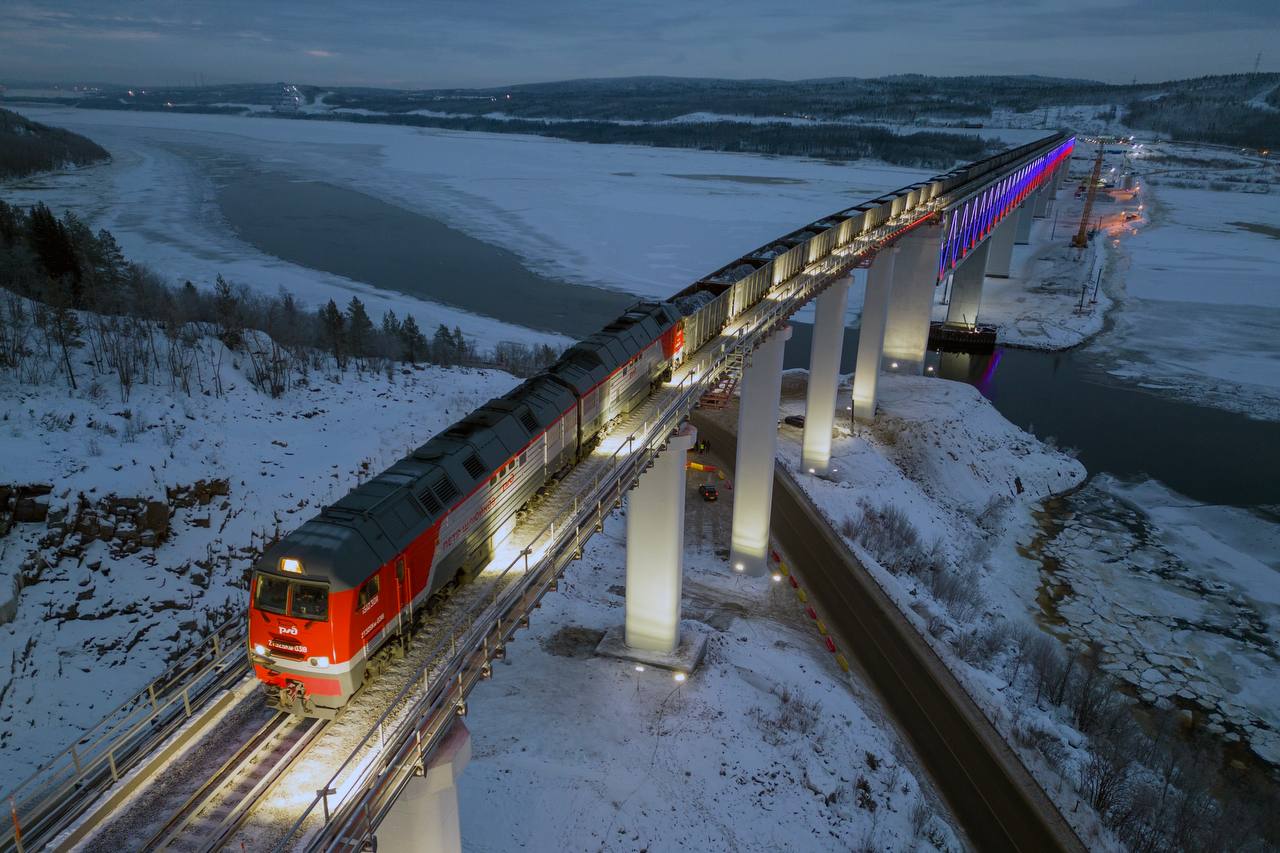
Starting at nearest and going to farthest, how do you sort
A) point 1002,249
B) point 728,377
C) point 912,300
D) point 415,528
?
point 415,528 → point 728,377 → point 912,300 → point 1002,249

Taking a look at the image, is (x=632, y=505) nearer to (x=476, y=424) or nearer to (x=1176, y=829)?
(x=476, y=424)

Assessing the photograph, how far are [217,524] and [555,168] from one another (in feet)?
502

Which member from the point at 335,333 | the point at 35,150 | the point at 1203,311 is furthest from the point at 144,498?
the point at 35,150

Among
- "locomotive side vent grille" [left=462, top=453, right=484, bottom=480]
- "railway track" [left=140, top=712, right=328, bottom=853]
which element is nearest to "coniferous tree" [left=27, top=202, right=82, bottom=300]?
"locomotive side vent grille" [left=462, top=453, right=484, bottom=480]

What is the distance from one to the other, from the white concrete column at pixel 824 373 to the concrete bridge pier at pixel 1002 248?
72.3 m

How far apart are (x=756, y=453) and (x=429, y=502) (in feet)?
61.9

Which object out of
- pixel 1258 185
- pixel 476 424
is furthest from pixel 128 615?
pixel 1258 185

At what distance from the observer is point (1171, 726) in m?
30.5

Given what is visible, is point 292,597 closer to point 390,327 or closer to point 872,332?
point 872,332

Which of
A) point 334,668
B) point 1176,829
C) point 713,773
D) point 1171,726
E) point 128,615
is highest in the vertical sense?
point 334,668

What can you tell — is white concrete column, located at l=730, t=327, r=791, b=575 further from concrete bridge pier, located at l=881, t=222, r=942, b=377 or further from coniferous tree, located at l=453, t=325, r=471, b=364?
coniferous tree, located at l=453, t=325, r=471, b=364

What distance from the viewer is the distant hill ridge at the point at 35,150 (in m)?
115

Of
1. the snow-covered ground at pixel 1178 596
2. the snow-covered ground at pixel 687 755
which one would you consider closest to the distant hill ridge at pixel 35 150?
the snow-covered ground at pixel 687 755

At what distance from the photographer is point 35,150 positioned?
415 ft
